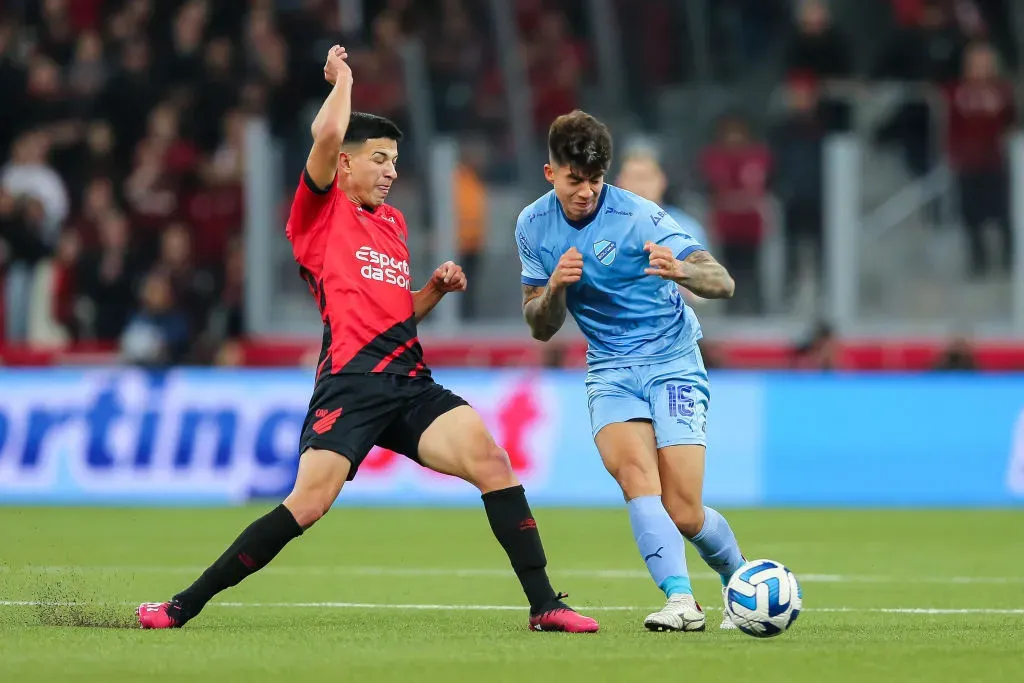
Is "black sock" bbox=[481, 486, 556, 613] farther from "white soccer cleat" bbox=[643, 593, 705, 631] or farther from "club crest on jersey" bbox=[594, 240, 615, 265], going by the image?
"club crest on jersey" bbox=[594, 240, 615, 265]

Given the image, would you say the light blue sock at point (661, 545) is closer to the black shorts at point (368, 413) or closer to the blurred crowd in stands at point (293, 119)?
the black shorts at point (368, 413)

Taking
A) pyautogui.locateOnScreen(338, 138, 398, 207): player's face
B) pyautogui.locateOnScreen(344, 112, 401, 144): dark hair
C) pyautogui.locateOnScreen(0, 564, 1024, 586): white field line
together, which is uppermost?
pyautogui.locateOnScreen(344, 112, 401, 144): dark hair

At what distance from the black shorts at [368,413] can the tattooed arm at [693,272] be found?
1098 mm

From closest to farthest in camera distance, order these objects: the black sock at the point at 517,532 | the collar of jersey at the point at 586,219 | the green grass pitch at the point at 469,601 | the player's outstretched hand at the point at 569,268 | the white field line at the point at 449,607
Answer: the green grass pitch at the point at 469,601
the player's outstretched hand at the point at 569,268
the black sock at the point at 517,532
the collar of jersey at the point at 586,219
the white field line at the point at 449,607

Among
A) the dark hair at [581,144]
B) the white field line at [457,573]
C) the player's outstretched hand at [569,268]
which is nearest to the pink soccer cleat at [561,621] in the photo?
the player's outstretched hand at [569,268]

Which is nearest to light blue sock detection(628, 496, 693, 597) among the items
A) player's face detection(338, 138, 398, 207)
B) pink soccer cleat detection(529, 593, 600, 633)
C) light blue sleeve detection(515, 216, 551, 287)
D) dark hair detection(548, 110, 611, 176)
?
pink soccer cleat detection(529, 593, 600, 633)

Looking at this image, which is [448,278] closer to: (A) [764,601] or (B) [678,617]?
(B) [678,617]

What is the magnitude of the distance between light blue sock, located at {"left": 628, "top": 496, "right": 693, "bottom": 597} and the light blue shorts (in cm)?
29

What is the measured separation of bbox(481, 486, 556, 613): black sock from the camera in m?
7.48

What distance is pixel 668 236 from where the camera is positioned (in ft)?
24.7

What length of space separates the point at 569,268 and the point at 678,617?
56.2 inches

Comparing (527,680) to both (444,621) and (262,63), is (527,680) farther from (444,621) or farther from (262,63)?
(262,63)

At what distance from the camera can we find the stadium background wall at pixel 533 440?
15438 millimetres

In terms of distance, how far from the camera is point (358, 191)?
305 inches
